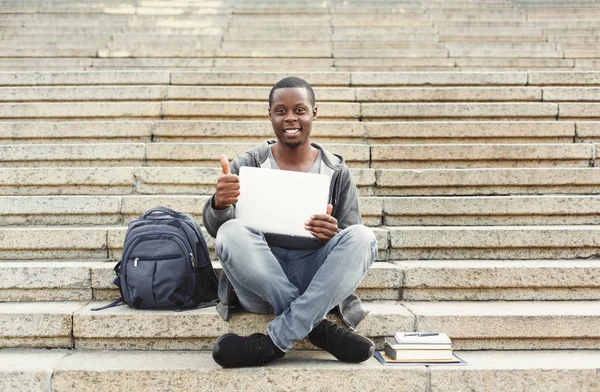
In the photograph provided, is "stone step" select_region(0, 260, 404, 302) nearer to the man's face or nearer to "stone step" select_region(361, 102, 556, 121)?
the man's face

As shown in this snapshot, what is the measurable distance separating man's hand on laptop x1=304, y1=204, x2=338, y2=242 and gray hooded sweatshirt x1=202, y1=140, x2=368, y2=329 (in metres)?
0.29

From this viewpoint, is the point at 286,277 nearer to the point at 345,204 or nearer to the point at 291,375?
the point at 291,375

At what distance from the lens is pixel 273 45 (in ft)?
21.3

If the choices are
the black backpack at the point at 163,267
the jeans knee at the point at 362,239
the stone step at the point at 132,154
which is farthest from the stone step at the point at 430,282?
the stone step at the point at 132,154

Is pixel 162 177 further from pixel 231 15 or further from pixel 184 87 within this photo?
pixel 231 15

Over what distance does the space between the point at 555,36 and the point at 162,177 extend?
5.43 meters

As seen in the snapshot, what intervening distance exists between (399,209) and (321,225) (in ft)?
4.41

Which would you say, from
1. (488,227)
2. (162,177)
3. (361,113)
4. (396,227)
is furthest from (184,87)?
(488,227)

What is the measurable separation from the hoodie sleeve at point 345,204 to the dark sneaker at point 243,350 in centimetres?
72

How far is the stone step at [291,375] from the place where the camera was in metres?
2.36

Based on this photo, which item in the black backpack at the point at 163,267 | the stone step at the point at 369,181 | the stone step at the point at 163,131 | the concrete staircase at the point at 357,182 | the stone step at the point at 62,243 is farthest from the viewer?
the stone step at the point at 163,131

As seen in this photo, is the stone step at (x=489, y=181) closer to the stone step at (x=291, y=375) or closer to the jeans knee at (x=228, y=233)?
the stone step at (x=291, y=375)

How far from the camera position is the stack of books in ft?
8.12

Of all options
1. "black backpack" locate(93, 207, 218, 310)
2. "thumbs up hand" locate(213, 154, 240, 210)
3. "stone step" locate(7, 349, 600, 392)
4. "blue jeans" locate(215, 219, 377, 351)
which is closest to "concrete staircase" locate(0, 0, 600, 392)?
"stone step" locate(7, 349, 600, 392)
